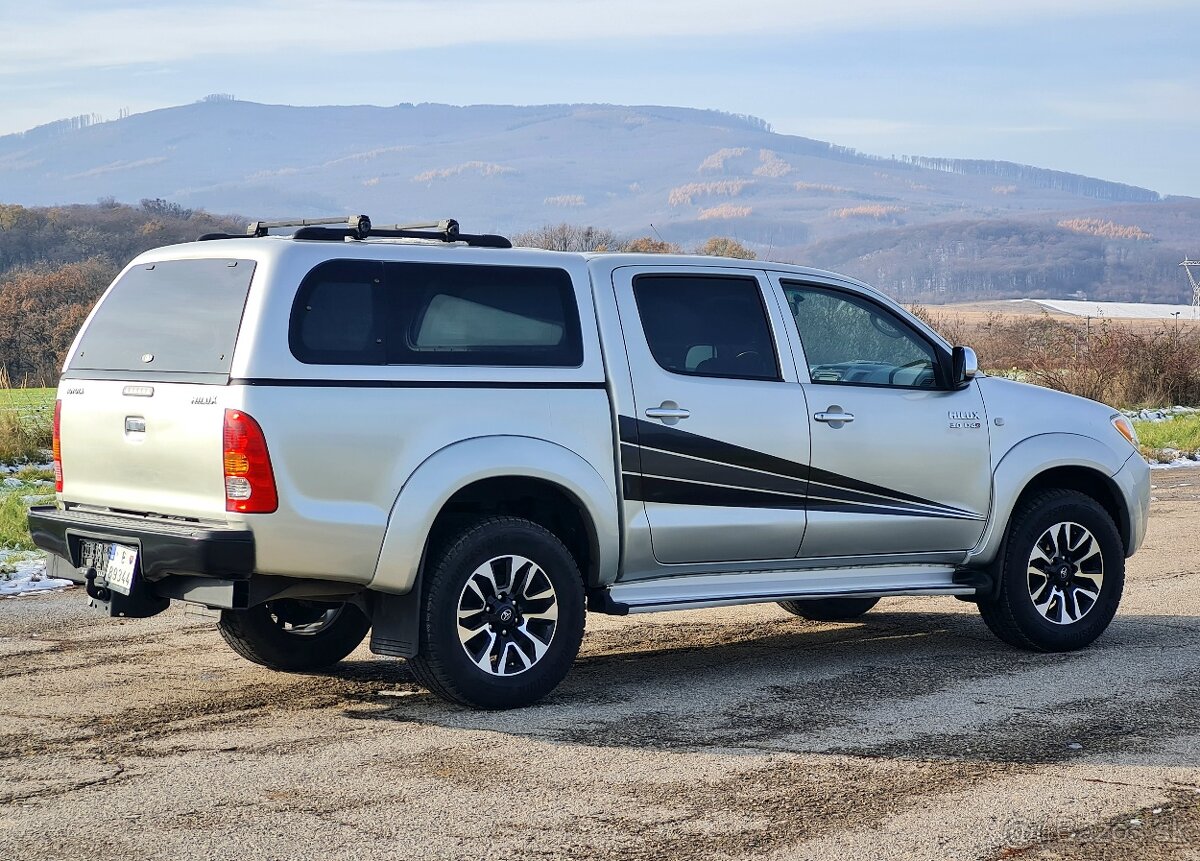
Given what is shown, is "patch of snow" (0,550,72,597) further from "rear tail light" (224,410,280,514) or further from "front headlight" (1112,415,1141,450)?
"front headlight" (1112,415,1141,450)

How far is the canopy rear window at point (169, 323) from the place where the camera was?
6.30 m

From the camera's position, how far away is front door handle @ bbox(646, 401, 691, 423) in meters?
7.02

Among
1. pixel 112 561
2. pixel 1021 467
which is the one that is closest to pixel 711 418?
pixel 1021 467

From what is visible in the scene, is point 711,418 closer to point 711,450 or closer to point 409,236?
point 711,450

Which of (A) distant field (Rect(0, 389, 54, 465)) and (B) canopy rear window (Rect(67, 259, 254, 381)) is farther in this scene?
(A) distant field (Rect(0, 389, 54, 465))

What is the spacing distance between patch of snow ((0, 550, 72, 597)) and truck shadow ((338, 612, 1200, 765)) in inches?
132

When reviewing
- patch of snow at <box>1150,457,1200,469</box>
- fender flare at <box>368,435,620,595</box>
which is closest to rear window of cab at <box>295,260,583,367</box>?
fender flare at <box>368,435,620,595</box>

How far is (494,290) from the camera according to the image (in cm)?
684

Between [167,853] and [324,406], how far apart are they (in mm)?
1995

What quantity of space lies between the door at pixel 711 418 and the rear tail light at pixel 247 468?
165cm

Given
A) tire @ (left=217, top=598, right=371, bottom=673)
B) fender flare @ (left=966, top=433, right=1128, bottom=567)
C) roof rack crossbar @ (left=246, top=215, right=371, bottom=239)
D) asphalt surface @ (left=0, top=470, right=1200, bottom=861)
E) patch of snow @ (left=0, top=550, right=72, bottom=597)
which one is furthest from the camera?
patch of snow @ (left=0, top=550, right=72, bottom=597)

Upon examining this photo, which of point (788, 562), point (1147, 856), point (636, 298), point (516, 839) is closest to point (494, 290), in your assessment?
point (636, 298)

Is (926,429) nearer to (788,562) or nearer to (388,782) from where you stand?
(788,562)

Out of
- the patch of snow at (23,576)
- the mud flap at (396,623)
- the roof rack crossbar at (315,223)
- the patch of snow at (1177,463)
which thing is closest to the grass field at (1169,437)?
the patch of snow at (1177,463)
